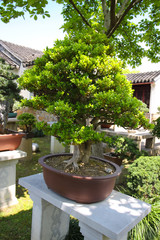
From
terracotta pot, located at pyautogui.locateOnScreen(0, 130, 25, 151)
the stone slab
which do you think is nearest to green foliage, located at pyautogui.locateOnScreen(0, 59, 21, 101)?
terracotta pot, located at pyautogui.locateOnScreen(0, 130, 25, 151)

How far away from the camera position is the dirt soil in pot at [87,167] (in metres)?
2.07

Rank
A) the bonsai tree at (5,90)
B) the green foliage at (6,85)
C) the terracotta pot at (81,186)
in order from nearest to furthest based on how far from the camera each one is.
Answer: the terracotta pot at (81,186), the bonsai tree at (5,90), the green foliage at (6,85)

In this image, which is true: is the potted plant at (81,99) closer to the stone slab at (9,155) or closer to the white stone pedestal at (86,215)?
the white stone pedestal at (86,215)

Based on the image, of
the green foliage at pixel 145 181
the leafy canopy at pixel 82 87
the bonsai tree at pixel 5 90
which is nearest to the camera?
the leafy canopy at pixel 82 87

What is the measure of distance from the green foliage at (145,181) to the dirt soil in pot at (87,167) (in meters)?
1.18

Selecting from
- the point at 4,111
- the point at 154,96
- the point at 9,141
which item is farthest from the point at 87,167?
the point at 154,96

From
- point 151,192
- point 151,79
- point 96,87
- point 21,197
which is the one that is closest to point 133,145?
point 151,192

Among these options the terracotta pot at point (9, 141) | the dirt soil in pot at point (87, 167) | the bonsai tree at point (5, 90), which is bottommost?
the dirt soil in pot at point (87, 167)

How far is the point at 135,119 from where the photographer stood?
2021mm

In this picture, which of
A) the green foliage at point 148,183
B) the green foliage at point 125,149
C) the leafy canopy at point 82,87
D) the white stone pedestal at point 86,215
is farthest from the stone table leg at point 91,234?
the green foliage at point 125,149

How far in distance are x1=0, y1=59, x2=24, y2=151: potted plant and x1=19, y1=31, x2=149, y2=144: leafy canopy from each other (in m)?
1.48

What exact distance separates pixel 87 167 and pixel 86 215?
636 millimetres

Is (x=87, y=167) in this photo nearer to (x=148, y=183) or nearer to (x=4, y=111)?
(x=148, y=183)

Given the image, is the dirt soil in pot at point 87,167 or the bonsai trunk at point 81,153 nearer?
the dirt soil in pot at point 87,167
